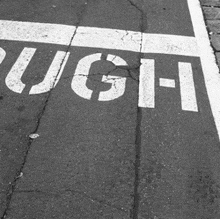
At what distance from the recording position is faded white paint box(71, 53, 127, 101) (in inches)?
218

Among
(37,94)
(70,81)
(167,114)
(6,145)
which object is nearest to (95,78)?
(70,81)

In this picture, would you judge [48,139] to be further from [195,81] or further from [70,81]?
[195,81]

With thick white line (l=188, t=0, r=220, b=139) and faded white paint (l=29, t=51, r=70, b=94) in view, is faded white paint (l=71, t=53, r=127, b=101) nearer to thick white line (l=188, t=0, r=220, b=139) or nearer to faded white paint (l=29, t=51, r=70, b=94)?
faded white paint (l=29, t=51, r=70, b=94)

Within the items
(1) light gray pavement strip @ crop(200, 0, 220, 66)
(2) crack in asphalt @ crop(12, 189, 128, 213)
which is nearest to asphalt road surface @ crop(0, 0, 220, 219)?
(2) crack in asphalt @ crop(12, 189, 128, 213)

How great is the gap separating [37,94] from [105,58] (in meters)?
1.49

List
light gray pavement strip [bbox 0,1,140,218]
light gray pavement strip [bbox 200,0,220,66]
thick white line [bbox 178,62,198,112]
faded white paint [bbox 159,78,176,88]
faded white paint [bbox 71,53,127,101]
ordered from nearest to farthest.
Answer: light gray pavement strip [bbox 0,1,140,218]
thick white line [bbox 178,62,198,112]
faded white paint [bbox 71,53,127,101]
faded white paint [bbox 159,78,176,88]
light gray pavement strip [bbox 200,0,220,66]

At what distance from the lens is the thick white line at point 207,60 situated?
5543 millimetres

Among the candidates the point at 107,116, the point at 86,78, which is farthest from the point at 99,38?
the point at 107,116

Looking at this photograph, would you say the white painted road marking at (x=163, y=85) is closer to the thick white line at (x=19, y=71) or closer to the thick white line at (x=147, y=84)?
Answer: the thick white line at (x=147, y=84)

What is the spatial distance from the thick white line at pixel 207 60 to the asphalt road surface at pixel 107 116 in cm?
2

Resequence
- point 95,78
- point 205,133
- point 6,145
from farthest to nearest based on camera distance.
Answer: point 95,78
point 205,133
point 6,145

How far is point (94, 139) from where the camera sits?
189 inches

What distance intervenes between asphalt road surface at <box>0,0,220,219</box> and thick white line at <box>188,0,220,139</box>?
20mm

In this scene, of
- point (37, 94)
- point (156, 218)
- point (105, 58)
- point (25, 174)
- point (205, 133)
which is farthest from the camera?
point (105, 58)
